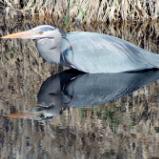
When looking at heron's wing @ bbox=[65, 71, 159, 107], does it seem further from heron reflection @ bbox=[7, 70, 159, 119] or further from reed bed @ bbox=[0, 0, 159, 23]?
reed bed @ bbox=[0, 0, 159, 23]

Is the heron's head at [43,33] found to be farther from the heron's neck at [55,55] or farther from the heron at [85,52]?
the heron's neck at [55,55]

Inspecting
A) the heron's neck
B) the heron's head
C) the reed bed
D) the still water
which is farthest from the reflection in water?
the reed bed

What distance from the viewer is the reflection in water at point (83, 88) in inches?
190

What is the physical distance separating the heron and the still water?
0.23 ft

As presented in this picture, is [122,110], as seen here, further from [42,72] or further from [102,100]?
[42,72]

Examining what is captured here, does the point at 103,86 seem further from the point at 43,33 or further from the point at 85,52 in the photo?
the point at 43,33

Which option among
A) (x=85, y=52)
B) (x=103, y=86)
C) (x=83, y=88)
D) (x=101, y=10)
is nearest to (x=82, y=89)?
(x=83, y=88)

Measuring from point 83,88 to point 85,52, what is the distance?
16.5 inches

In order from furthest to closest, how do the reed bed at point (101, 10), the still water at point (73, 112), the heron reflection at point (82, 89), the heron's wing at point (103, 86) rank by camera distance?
the reed bed at point (101, 10), the heron's wing at point (103, 86), the heron reflection at point (82, 89), the still water at point (73, 112)

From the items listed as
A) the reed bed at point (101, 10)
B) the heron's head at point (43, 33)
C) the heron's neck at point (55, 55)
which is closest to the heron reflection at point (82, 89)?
the heron's neck at point (55, 55)

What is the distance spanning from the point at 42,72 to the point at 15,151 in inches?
77.5

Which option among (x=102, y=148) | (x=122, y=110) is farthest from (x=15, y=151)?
(x=122, y=110)

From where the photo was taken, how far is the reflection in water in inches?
190

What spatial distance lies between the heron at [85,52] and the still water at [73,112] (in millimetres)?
71
